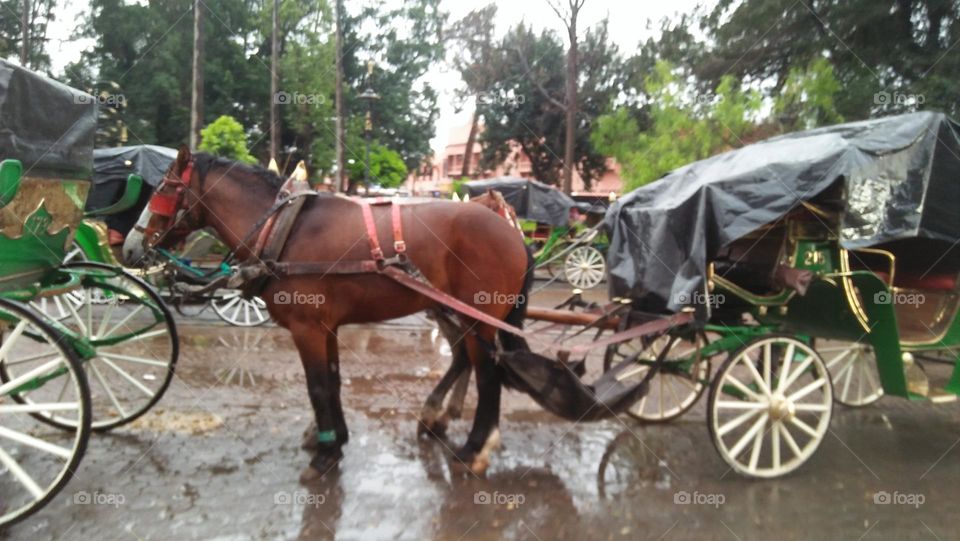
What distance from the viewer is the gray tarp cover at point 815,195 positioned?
13.7 feet

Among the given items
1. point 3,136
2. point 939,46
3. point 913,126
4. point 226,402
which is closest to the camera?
point 3,136

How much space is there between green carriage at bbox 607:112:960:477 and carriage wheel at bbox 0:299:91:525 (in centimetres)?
319

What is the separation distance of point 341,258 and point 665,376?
2737mm

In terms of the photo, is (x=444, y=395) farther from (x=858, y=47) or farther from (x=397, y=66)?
(x=397, y=66)

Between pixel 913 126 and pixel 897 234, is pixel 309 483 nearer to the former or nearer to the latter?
pixel 897 234

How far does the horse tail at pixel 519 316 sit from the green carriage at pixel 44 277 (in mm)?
2293

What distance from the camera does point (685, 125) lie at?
53.8ft

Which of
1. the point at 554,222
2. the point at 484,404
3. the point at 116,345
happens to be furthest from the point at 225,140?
the point at 484,404

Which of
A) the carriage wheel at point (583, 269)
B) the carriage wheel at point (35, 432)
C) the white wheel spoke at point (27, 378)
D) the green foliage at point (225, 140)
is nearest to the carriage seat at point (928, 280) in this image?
the carriage wheel at point (35, 432)

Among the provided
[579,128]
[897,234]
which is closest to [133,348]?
[897,234]

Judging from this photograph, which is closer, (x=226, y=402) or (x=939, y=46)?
(x=226, y=402)

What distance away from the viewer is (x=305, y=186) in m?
4.62

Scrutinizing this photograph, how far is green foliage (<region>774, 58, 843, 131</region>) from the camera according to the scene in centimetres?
1442

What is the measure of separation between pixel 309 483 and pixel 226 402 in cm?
178
